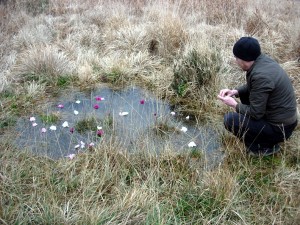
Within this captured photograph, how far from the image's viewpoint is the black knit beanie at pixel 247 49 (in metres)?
3.27

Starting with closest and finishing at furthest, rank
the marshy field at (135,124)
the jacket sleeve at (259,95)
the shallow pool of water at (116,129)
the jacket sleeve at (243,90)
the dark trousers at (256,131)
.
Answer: the marshy field at (135,124), the jacket sleeve at (259,95), the dark trousers at (256,131), the shallow pool of water at (116,129), the jacket sleeve at (243,90)

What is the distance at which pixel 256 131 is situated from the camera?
351cm

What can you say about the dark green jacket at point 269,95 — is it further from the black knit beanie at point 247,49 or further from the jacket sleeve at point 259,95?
the black knit beanie at point 247,49

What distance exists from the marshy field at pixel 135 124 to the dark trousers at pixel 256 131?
164 millimetres

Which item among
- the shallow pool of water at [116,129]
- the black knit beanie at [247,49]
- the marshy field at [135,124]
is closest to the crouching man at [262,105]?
the black knit beanie at [247,49]

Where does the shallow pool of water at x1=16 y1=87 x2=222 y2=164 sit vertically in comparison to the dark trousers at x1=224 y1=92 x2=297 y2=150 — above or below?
below

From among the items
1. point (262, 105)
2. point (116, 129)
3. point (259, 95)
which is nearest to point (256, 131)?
point (262, 105)

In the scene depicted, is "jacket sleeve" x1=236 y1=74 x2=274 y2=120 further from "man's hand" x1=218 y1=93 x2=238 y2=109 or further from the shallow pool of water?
the shallow pool of water

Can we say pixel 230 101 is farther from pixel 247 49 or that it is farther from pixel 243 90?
pixel 247 49

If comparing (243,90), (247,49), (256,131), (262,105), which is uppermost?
(247,49)

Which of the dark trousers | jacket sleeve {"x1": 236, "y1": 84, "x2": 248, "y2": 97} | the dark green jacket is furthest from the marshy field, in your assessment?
jacket sleeve {"x1": 236, "y1": 84, "x2": 248, "y2": 97}

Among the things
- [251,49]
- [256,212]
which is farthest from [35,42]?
[256,212]

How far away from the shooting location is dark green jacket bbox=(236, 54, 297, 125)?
3250 millimetres

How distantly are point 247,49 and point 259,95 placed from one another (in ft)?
1.48
